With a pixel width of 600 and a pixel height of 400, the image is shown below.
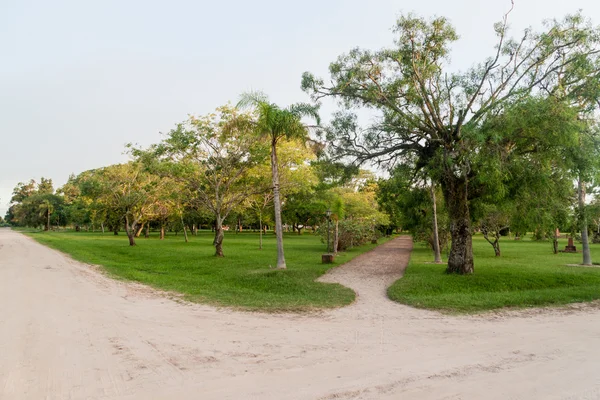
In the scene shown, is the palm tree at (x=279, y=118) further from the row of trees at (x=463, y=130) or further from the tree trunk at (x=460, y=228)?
the tree trunk at (x=460, y=228)

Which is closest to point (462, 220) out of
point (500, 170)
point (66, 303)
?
point (500, 170)

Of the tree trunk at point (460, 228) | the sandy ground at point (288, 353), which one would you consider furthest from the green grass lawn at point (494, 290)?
the sandy ground at point (288, 353)

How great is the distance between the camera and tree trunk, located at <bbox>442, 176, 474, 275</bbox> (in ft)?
42.3

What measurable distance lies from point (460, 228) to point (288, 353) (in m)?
9.64

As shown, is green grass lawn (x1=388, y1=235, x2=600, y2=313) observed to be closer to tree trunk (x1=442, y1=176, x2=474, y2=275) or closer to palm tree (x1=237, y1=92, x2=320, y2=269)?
tree trunk (x1=442, y1=176, x2=474, y2=275)

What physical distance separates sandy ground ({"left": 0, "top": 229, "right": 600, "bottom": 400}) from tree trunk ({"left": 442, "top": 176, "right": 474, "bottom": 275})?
4302 millimetres

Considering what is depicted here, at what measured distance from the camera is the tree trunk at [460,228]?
12.9 m

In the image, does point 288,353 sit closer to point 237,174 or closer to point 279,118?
point 279,118

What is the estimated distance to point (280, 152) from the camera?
22.5 m

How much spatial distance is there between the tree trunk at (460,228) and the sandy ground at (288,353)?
14.1 ft

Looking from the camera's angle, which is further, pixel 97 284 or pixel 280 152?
pixel 280 152

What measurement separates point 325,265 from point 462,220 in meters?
6.37

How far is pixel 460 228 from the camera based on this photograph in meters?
13.0

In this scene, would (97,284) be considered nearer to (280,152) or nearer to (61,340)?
(61,340)
